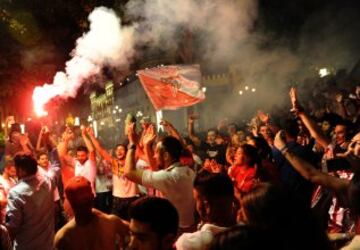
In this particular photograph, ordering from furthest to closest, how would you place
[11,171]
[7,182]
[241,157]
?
[11,171] → [7,182] → [241,157]

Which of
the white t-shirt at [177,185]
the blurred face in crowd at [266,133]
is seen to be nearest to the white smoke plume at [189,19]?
the blurred face in crowd at [266,133]

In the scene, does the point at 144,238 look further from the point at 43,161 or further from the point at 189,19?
A: the point at 189,19

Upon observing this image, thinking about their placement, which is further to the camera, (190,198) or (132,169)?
(190,198)

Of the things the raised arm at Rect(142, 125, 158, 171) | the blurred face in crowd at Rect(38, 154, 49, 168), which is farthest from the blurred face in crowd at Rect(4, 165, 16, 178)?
the raised arm at Rect(142, 125, 158, 171)

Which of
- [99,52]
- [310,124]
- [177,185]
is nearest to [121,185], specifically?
[177,185]

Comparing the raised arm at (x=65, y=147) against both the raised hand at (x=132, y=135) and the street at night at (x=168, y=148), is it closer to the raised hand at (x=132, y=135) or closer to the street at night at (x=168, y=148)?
the street at night at (x=168, y=148)

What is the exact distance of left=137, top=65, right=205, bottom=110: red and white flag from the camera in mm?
7301

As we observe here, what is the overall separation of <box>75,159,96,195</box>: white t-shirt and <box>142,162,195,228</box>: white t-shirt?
10.2 feet

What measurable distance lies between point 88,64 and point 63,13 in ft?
14.0

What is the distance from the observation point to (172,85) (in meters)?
7.33

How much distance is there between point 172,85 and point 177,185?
10.8 feet

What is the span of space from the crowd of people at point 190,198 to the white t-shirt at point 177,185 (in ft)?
0.03

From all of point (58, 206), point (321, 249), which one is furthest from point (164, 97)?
point (321, 249)

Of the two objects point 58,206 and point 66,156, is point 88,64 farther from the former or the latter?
point 58,206
